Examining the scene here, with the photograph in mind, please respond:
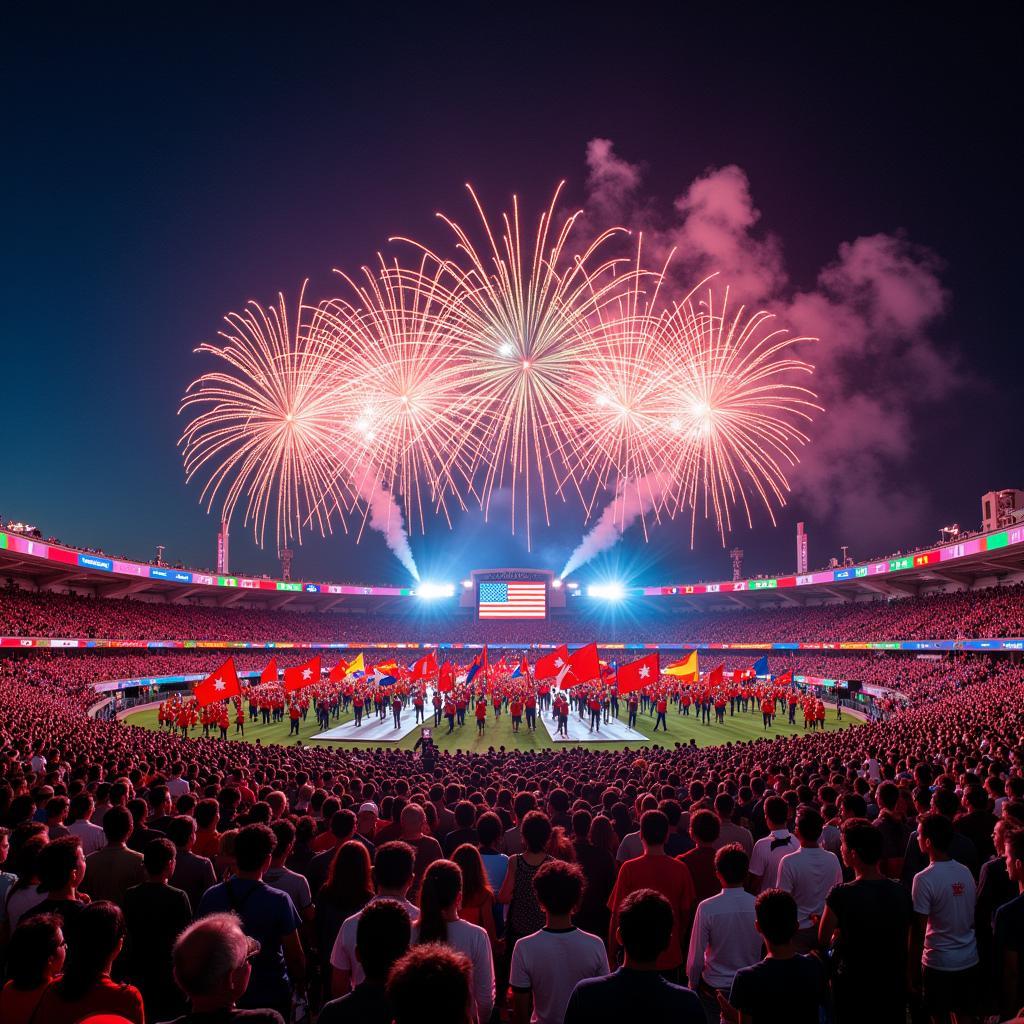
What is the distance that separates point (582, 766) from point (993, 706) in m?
21.0

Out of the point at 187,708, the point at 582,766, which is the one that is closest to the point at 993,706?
the point at 582,766

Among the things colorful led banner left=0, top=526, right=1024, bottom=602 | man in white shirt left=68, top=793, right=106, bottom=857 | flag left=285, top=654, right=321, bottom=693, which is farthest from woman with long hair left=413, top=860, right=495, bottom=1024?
colorful led banner left=0, top=526, right=1024, bottom=602

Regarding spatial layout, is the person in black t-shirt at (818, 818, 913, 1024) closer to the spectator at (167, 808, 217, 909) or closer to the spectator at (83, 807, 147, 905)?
the spectator at (167, 808, 217, 909)

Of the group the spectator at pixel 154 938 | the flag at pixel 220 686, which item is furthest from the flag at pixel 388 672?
the spectator at pixel 154 938

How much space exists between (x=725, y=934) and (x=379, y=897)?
2536mm

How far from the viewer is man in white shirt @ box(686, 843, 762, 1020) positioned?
16.2 feet

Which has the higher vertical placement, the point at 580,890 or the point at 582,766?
the point at 580,890

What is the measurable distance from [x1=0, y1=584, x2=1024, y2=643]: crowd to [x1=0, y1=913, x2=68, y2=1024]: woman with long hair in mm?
47967

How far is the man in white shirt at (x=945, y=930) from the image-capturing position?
554 cm

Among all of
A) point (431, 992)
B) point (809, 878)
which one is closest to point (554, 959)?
point (431, 992)

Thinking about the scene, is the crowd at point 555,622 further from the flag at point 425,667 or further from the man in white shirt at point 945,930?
the man in white shirt at point 945,930

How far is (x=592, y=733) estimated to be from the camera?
115ft

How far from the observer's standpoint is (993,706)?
91.7 ft

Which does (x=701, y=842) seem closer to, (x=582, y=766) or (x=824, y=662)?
(x=582, y=766)
